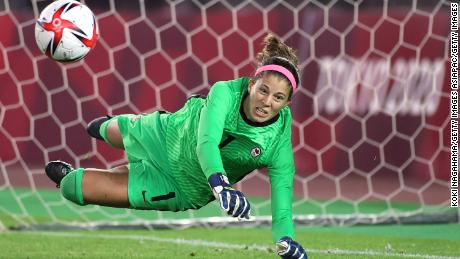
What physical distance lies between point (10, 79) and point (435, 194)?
4.46 meters

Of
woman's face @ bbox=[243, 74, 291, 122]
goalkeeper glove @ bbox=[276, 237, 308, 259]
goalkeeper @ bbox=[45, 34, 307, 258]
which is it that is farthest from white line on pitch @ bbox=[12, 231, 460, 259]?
woman's face @ bbox=[243, 74, 291, 122]

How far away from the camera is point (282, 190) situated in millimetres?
4723

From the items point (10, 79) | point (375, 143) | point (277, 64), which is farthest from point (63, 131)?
point (277, 64)

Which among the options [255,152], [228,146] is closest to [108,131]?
[228,146]

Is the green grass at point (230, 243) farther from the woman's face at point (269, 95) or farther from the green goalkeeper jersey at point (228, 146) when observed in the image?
the woman's face at point (269, 95)

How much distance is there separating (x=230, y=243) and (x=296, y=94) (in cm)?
307

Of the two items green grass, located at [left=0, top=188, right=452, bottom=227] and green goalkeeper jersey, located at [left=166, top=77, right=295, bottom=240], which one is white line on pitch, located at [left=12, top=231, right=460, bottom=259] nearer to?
green grass, located at [left=0, top=188, right=452, bottom=227]

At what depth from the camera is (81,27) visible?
5.78 m

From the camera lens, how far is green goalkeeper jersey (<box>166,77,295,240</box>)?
4.59m

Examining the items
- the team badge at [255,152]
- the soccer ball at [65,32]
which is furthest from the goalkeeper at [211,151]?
the soccer ball at [65,32]

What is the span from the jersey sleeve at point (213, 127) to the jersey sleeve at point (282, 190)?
361 mm

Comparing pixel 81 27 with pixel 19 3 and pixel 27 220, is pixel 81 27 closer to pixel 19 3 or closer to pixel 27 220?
pixel 27 220

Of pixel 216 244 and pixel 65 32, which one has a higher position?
pixel 65 32

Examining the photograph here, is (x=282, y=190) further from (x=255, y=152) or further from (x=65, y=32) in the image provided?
(x=65, y=32)
